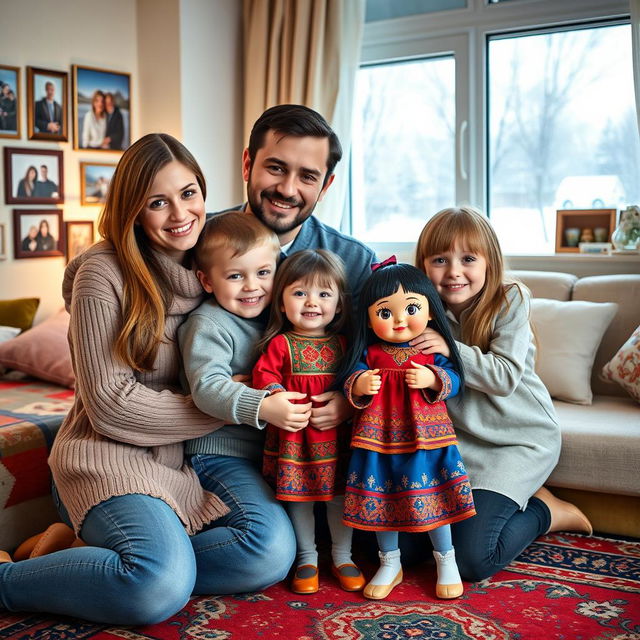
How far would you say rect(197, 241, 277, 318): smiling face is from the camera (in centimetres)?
208

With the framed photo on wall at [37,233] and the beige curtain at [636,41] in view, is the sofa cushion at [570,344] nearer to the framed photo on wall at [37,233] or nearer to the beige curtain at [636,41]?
the beige curtain at [636,41]

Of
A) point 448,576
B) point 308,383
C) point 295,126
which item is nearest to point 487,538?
point 448,576

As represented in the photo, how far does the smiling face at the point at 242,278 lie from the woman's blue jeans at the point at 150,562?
46 centimetres

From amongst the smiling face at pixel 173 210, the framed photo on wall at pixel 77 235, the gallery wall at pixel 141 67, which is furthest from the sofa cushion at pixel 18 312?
the smiling face at pixel 173 210

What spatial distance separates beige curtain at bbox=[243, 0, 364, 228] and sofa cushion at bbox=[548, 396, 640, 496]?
2043 millimetres

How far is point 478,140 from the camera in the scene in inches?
156

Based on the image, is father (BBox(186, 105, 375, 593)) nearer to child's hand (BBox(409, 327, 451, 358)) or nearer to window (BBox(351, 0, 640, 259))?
child's hand (BBox(409, 327, 451, 358))

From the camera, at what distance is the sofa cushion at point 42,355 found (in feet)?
10.3

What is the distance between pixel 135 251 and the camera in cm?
202

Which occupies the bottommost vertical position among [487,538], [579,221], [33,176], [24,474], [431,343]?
[487,538]

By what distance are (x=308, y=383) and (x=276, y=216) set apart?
545mm

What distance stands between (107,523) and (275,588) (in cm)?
49

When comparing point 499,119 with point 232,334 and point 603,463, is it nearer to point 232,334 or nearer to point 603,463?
point 603,463

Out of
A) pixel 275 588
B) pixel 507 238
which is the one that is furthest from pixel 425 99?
pixel 275 588
